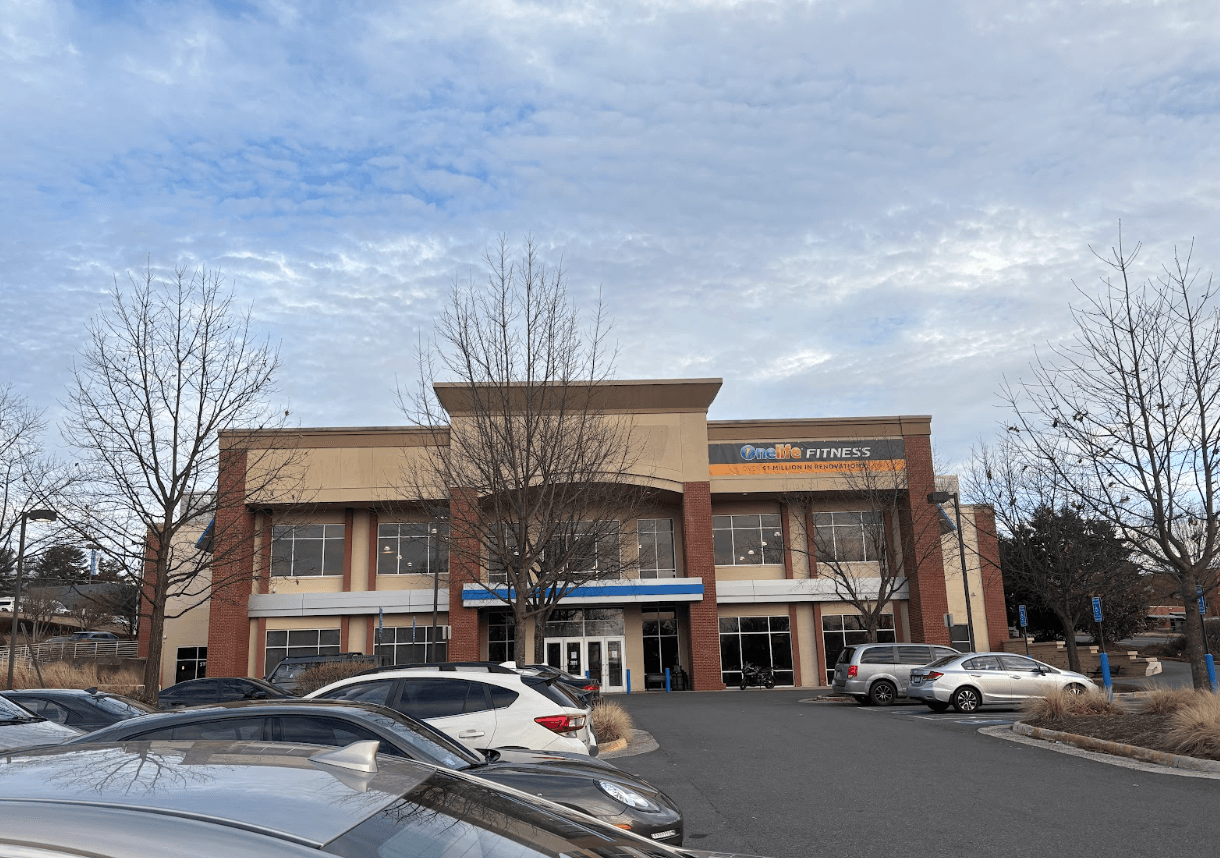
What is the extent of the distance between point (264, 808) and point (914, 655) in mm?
27116

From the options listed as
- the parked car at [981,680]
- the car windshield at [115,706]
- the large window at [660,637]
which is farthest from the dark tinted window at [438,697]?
the large window at [660,637]

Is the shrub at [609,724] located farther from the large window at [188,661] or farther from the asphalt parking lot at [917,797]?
the large window at [188,661]

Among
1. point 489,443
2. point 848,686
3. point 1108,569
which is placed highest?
point 489,443

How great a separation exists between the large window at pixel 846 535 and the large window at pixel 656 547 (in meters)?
6.12

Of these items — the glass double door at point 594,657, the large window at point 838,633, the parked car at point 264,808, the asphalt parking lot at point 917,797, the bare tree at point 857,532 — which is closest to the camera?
the parked car at point 264,808

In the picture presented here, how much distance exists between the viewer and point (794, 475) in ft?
131

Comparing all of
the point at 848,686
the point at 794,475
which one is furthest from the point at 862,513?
the point at 848,686

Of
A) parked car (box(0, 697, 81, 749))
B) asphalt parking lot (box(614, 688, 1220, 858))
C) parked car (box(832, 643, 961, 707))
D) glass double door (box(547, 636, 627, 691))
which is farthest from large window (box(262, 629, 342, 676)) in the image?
parked car (box(0, 697, 81, 749))

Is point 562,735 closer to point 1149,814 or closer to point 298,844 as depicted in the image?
point 1149,814

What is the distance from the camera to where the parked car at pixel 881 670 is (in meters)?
26.2

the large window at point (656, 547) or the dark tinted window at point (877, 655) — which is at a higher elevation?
the large window at point (656, 547)

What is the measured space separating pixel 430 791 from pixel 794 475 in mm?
38487

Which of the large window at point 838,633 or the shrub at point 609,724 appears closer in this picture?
the shrub at point 609,724

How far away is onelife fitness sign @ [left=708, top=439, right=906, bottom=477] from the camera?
130ft
